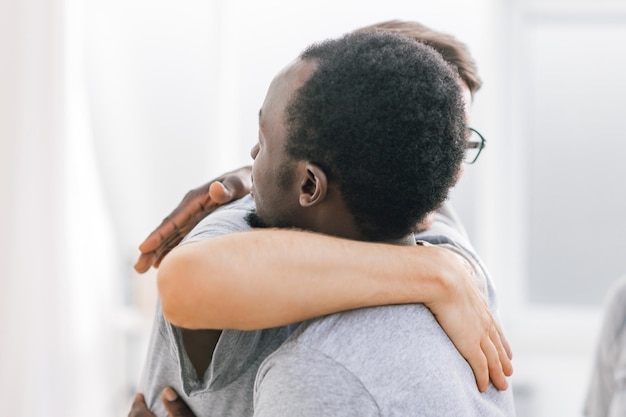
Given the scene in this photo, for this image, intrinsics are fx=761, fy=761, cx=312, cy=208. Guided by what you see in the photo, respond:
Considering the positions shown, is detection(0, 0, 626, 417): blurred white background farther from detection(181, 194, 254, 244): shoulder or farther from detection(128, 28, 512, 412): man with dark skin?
detection(128, 28, 512, 412): man with dark skin

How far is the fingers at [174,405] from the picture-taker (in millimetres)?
1062

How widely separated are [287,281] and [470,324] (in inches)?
9.0

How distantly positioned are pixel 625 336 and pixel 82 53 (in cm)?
186

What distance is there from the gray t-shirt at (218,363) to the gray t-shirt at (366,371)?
10cm

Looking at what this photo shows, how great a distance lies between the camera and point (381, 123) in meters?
0.78

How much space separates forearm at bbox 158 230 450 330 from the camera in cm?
77

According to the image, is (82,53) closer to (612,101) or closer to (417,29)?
(417,29)

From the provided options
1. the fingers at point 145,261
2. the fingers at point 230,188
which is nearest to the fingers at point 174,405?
the fingers at point 145,261

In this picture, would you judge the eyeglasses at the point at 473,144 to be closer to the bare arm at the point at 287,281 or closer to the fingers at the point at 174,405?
the bare arm at the point at 287,281

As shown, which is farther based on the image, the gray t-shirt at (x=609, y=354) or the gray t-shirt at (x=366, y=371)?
the gray t-shirt at (x=609, y=354)

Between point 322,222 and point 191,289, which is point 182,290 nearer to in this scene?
point 191,289

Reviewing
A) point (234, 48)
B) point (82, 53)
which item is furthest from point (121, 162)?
point (234, 48)

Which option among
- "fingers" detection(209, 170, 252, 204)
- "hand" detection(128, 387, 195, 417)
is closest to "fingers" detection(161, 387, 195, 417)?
"hand" detection(128, 387, 195, 417)

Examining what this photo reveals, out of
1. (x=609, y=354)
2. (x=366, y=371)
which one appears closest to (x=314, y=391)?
(x=366, y=371)
